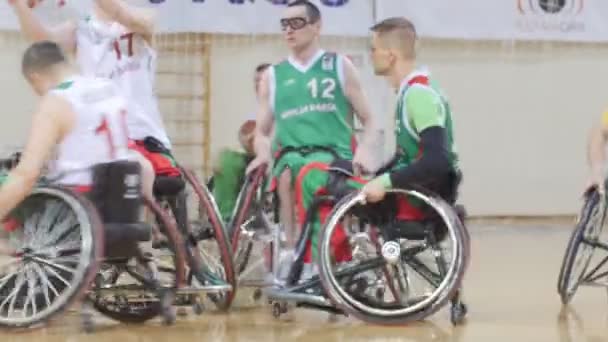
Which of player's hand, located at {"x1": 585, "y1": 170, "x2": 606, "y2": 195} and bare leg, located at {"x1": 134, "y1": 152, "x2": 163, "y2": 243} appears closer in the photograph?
bare leg, located at {"x1": 134, "y1": 152, "x2": 163, "y2": 243}

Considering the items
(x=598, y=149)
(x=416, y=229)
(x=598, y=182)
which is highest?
(x=598, y=149)

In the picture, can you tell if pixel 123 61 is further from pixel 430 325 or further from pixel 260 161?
pixel 430 325

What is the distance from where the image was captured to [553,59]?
33.6ft

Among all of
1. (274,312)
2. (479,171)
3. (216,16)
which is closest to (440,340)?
(274,312)

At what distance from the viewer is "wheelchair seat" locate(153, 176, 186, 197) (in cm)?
462

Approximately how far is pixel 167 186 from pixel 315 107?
26.9 inches

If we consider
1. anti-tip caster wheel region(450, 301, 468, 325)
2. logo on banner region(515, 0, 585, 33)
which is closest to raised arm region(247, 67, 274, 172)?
anti-tip caster wheel region(450, 301, 468, 325)

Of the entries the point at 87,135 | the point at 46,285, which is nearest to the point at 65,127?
the point at 87,135

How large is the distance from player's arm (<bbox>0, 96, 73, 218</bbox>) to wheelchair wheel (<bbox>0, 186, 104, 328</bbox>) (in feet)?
0.23

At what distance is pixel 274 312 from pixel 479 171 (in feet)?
18.2

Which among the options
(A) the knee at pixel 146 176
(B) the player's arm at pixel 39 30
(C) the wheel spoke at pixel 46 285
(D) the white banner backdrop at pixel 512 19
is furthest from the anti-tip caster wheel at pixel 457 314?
(D) the white banner backdrop at pixel 512 19

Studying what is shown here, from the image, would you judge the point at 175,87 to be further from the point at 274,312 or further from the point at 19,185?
the point at 19,185

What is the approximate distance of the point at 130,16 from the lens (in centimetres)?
468

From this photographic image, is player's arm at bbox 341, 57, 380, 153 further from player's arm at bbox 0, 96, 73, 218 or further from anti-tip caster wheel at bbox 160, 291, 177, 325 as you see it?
player's arm at bbox 0, 96, 73, 218
